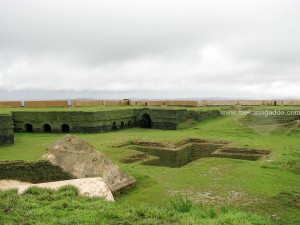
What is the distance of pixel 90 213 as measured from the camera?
614cm

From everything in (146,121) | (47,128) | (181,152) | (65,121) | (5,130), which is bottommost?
(181,152)

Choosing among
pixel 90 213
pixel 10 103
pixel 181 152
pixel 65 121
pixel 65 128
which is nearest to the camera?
pixel 90 213

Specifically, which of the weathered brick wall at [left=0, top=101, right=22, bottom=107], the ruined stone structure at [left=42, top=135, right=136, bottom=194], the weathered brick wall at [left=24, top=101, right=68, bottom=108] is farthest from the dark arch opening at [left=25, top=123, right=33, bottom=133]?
the ruined stone structure at [left=42, top=135, right=136, bottom=194]

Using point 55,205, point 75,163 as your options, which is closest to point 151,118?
point 75,163

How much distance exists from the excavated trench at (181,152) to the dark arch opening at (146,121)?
959 cm

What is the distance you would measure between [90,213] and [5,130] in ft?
44.8

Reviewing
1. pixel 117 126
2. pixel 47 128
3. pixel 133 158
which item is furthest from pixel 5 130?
pixel 117 126

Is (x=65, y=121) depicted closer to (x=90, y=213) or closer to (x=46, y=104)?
(x=46, y=104)

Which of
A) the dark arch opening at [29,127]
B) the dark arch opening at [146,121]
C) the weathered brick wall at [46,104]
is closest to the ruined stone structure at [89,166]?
the dark arch opening at [29,127]

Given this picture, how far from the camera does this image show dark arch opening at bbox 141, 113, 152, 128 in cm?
2938

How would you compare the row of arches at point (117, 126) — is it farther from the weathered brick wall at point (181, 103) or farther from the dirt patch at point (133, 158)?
the dirt patch at point (133, 158)

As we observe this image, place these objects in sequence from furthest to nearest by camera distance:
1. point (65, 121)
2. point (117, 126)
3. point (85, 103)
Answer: point (85, 103), point (117, 126), point (65, 121)

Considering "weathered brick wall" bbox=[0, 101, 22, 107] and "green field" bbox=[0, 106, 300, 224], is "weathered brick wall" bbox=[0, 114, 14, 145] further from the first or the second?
"weathered brick wall" bbox=[0, 101, 22, 107]

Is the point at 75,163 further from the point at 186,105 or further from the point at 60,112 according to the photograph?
the point at 186,105
